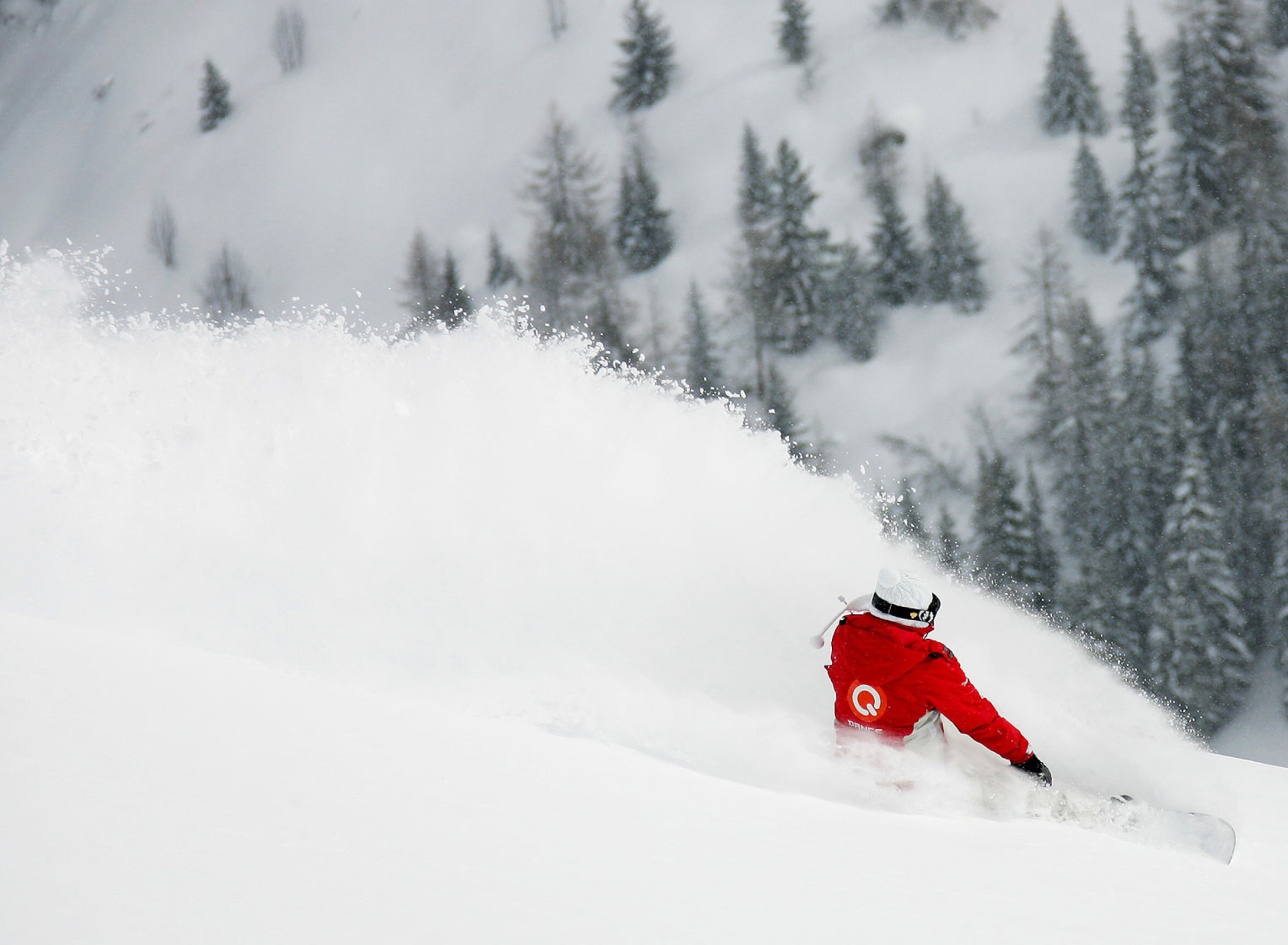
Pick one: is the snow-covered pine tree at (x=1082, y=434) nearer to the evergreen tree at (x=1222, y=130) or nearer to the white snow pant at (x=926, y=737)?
the evergreen tree at (x=1222, y=130)

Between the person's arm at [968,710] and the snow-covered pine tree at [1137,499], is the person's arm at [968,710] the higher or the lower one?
the lower one

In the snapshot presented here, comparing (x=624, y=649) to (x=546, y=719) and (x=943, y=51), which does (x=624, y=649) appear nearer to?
(x=546, y=719)

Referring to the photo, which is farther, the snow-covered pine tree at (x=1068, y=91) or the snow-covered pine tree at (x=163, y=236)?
the snow-covered pine tree at (x=163, y=236)

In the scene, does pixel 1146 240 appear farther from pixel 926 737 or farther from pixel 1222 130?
pixel 926 737

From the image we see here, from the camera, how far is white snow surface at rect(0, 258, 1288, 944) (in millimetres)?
2281

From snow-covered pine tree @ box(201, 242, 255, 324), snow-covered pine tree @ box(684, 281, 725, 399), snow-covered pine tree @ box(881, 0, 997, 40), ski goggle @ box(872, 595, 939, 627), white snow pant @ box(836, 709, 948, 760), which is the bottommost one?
white snow pant @ box(836, 709, 948, 760)

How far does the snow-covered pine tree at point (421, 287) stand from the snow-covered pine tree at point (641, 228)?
32.5ft


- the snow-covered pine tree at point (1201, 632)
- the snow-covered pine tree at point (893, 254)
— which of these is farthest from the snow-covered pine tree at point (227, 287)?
the snow-covered pine tree at point (1201, 632)

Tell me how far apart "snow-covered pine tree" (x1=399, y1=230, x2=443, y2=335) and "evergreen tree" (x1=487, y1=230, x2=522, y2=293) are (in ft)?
8.88

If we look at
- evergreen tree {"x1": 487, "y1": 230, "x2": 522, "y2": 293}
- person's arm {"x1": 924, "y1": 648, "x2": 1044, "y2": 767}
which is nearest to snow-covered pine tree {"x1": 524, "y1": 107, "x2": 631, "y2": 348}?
evergreen tree {"x1": 487, "y1": 230, "x2": 522, "y2": 293}

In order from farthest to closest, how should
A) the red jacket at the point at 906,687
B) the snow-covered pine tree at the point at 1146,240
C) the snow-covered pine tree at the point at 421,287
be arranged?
the snow-covered pine tree at the point at 421,287
the snow-covered pine tree at the point at 1146,240
the red jacket at the point at 906,687

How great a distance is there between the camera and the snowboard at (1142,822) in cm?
433

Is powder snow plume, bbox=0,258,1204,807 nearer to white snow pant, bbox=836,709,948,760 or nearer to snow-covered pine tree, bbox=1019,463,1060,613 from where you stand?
white snow pant, bbox=836,709,948,760

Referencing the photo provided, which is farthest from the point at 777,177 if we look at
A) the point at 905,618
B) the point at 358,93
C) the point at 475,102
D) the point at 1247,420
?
the point at 905,618
